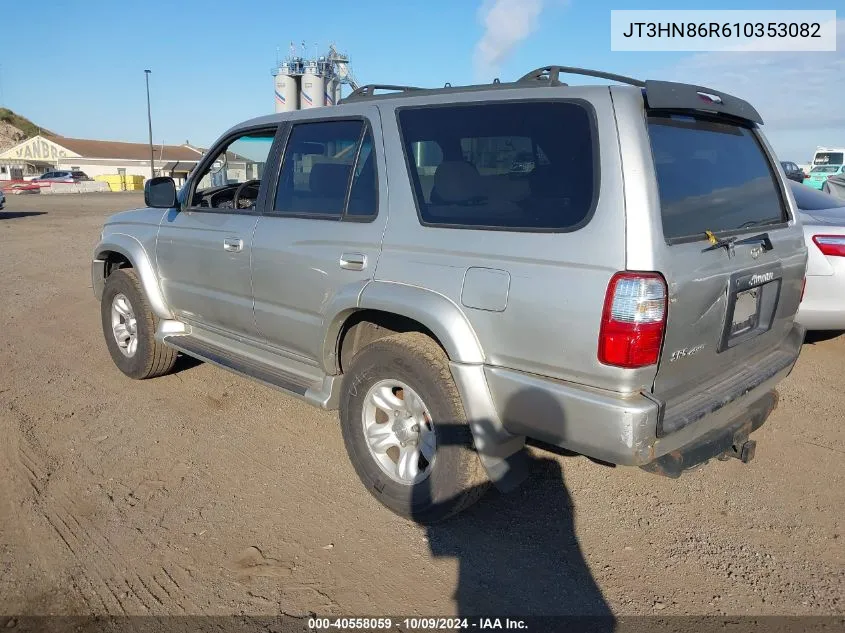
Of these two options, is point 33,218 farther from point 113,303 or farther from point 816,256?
point 816,256

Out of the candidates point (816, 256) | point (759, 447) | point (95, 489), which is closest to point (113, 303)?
point (95, 489)

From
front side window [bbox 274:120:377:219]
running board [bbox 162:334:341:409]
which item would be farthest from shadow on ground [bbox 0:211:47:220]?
front side window [bbox 274:120:377:219]

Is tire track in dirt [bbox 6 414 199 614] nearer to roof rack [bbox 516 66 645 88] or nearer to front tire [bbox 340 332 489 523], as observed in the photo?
front tire [bbox 340 332 489 523]

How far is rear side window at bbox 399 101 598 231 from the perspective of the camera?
263cm

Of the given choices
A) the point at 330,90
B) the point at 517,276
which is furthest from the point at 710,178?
the point at 330,90

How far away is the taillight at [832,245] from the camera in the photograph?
17.0ft

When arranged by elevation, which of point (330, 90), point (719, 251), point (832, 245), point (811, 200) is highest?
point (330, 90)

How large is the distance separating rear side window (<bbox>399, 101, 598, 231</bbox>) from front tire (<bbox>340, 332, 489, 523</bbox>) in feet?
2.24

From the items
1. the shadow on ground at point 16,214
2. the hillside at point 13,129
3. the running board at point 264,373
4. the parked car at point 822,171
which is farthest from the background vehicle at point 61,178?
the running board at point 264,373

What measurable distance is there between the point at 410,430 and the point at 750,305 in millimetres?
1697

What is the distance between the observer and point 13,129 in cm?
9056

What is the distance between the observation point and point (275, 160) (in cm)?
397

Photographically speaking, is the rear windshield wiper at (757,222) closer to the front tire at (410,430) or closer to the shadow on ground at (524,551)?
the shadow on ground at (524,551)

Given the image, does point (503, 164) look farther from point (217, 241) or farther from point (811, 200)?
point (811, 200)
